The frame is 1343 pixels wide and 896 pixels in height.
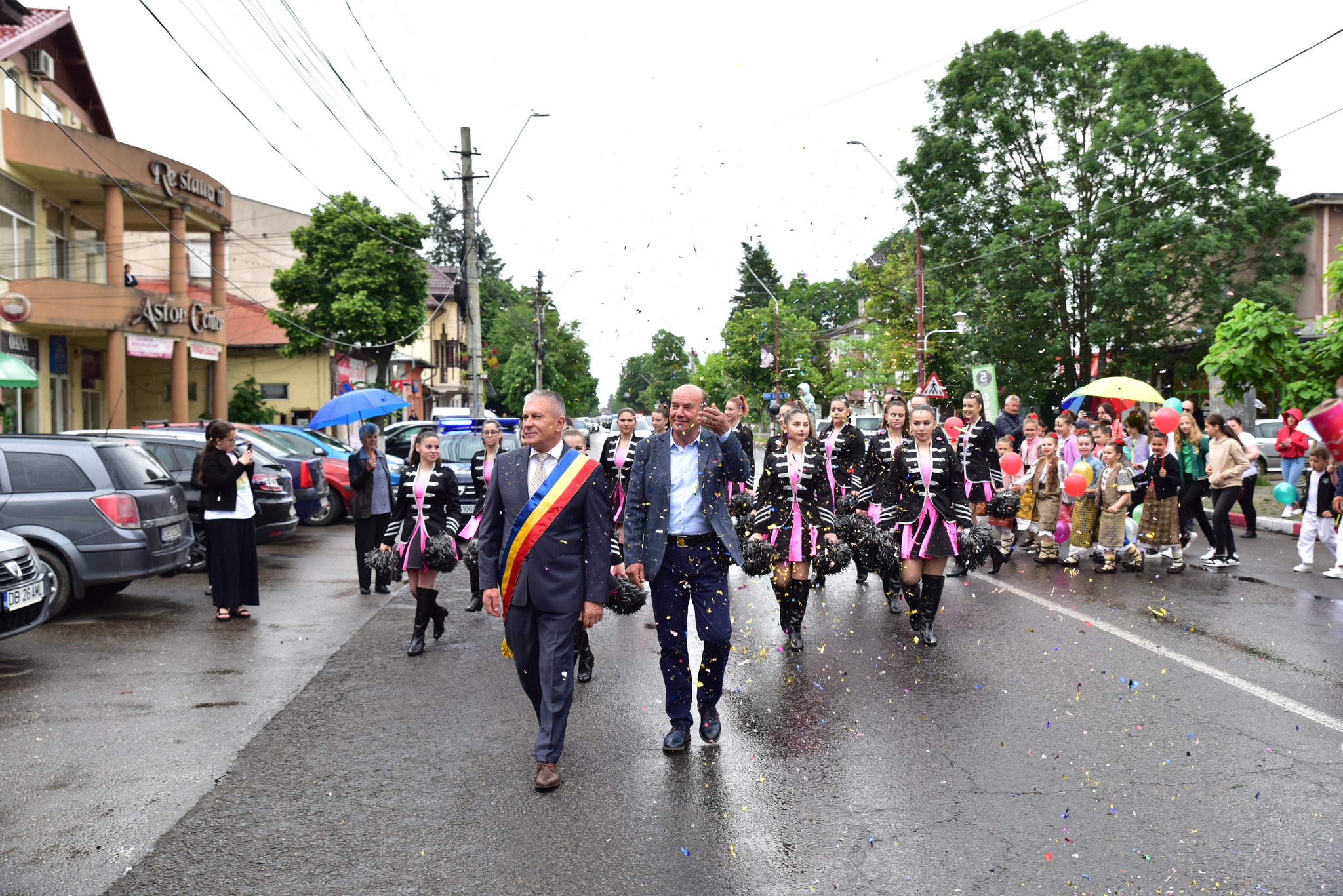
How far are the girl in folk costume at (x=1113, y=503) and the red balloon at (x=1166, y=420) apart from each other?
938 mm

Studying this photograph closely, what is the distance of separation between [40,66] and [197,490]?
17918 mm

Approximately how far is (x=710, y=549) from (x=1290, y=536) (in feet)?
43.5

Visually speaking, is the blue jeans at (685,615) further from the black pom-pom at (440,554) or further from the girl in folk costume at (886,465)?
the girl in folk costume at (886,465)

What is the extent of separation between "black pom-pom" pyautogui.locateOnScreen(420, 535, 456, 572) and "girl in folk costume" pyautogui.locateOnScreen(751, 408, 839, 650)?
89.4 inches

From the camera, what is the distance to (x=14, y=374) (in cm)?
1861

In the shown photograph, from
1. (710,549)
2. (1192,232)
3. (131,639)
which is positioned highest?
(1192,232)

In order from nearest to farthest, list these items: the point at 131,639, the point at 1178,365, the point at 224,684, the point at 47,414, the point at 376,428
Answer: the point at 224,684 → the point at 131,639 → the point at 376,428 → the point at 47,414 → the point at 1178,365

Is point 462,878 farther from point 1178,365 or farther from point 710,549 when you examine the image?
point 1178,365

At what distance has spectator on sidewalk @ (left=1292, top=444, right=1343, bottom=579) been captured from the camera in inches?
426

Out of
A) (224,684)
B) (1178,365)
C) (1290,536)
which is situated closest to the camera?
(224,684)

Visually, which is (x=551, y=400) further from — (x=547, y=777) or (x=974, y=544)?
(x=974, y=544)

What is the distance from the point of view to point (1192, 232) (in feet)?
81.7

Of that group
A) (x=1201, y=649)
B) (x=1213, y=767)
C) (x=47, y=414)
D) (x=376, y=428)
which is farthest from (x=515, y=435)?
(x=1213, y=767)

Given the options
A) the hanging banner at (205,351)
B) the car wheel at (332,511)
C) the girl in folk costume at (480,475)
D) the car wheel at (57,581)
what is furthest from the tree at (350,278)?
the girl in folk costume at (480,475)
